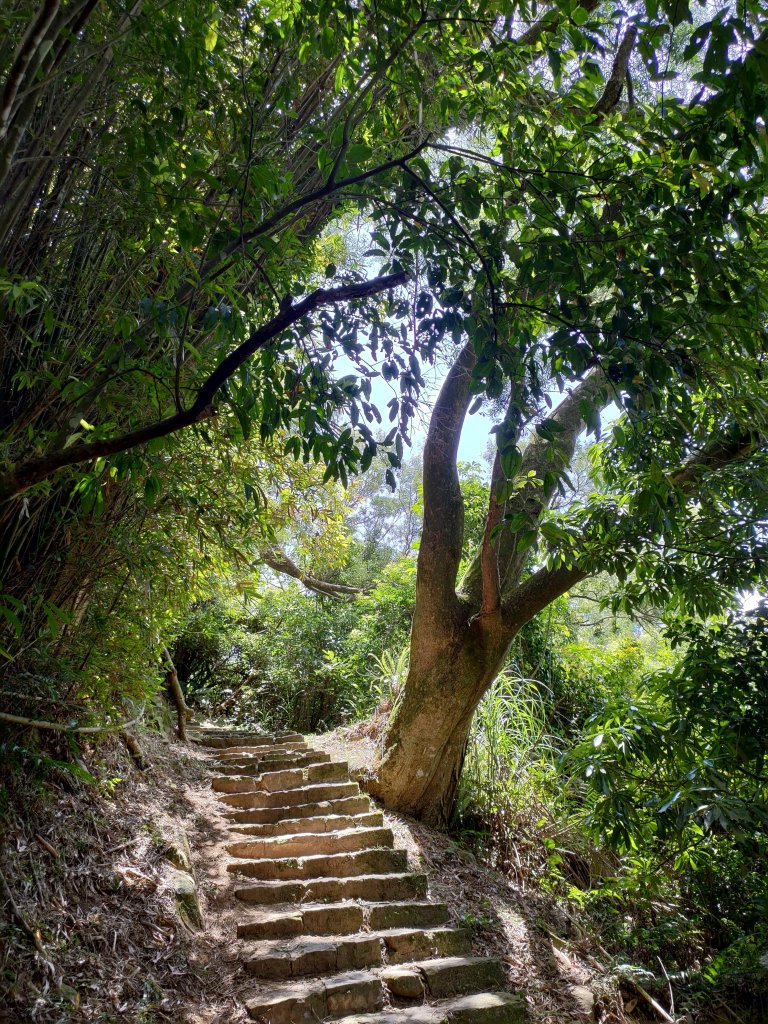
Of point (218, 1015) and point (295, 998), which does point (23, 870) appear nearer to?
point (218, 1015)

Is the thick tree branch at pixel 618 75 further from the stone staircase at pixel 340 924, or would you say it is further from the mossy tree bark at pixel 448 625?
the stone staircase at pixel 340 924

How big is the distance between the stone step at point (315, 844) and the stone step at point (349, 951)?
71cm

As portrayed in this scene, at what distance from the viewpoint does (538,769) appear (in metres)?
5.04

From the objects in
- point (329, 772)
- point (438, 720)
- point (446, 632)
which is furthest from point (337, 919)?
point (446, 632)

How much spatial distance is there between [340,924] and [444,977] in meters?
0.57

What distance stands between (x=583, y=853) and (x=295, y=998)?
253 cm

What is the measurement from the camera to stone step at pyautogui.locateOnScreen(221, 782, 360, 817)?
466cm

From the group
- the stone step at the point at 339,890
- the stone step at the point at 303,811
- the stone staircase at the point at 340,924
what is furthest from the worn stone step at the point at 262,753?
the stone step at the point at 339,890

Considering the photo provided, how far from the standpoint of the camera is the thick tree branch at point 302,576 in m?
6.44

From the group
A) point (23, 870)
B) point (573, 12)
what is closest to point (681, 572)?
point (573, 12)

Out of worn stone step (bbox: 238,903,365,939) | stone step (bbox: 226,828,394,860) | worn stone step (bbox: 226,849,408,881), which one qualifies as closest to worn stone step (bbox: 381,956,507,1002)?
worn stone step (bbox: 238,903,365,939)

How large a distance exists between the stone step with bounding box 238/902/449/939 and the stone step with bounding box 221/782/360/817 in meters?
1.12

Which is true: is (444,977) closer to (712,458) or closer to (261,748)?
(712,458)

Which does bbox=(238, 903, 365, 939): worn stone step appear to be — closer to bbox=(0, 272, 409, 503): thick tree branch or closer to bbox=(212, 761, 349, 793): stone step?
bbox=(212, 761, 349, 793): stone step
